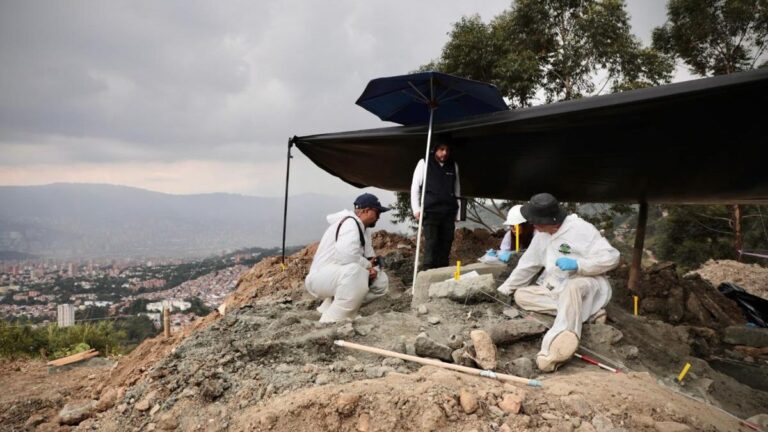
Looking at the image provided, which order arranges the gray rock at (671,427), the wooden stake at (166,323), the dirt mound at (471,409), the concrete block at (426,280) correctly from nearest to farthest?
the gray rock at (671,427), the dirt mound at (471,409), the concrete block at (426,280), the wooden stake at (166,323)

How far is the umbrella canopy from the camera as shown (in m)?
4.06

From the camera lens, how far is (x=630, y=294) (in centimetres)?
635

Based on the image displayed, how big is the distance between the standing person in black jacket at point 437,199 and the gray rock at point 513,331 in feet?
5.41

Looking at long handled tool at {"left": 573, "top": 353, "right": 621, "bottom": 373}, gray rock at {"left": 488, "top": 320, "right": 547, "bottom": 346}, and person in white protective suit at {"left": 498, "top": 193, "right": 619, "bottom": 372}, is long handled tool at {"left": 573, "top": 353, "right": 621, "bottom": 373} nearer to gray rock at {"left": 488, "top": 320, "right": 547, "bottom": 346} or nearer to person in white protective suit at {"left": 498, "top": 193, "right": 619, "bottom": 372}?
person in white protective suit at {"left": 498, "top": 193, "right": 619, "bottom": 372}

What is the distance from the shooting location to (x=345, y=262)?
12.1 feet

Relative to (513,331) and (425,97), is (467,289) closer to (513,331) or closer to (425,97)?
(513,331)

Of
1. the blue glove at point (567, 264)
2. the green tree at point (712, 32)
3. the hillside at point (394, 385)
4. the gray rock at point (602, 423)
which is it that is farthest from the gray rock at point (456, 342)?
the green tree at point (712, 32)

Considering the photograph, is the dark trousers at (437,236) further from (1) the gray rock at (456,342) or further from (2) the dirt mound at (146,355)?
(2) the dirt mound at (146,355)

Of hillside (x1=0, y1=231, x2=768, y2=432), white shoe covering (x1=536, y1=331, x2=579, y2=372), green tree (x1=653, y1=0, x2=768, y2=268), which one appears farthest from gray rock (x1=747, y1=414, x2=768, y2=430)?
green tree (x1=653, y1=0, x2=768, y2=268)

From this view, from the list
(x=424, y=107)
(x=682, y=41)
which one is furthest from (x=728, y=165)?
(x=682, y=41)

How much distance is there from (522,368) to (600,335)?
0.81m

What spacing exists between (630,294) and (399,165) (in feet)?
13.6

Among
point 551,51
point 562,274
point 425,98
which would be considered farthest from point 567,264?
point 551,51

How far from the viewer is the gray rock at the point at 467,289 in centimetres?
350
